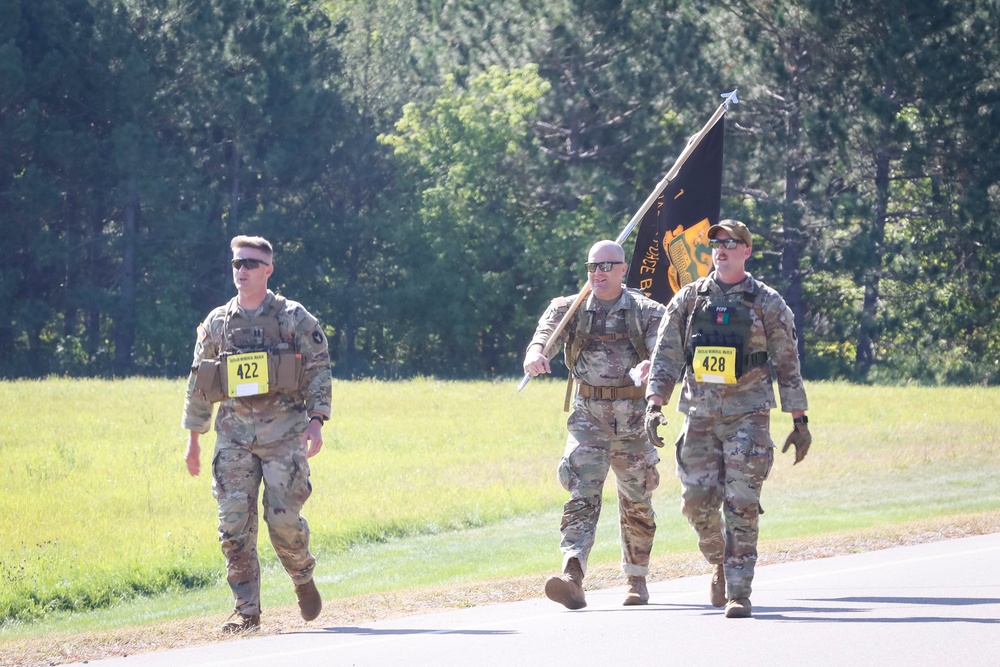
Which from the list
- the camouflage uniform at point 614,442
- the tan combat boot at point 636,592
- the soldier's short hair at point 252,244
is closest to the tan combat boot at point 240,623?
the camouflage uniform at point 614,442

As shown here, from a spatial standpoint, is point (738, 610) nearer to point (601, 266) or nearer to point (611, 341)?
point (611, 341)

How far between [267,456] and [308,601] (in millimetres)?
817

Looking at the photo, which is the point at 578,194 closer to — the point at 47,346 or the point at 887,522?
the point at 47,346

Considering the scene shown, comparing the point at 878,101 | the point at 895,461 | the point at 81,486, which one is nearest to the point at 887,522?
the point at 895,461

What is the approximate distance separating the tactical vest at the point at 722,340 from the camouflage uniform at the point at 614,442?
525mm

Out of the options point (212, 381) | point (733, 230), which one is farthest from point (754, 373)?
point (212, 381)

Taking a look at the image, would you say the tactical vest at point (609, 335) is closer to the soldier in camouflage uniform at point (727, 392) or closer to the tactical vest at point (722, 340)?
the soldier in camouflage uniform at point (727, 392)

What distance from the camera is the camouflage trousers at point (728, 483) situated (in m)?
8.09

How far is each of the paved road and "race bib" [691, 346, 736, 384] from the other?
1.24 meters

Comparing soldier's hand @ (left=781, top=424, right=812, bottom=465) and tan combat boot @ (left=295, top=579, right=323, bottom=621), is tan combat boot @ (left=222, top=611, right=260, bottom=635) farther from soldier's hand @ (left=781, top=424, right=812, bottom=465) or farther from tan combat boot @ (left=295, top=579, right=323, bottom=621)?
soldier's hand @ (left=781, top=424, right=812, bottom=465)

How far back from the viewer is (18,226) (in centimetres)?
4472

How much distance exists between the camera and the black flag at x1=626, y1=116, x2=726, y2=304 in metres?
11.3

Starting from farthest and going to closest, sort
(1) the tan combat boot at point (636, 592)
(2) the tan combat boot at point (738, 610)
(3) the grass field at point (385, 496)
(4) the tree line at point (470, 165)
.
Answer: (4) the tree line at point (470, 165), (3) the grass field at point (385, 496), (1) the tan combat boot at point (636, 592), (2) the tan combat boot at point (738, 610)

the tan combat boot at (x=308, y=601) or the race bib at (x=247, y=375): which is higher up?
the race bib at (x=247, y=375)
